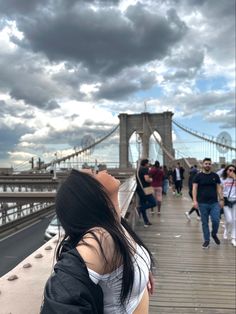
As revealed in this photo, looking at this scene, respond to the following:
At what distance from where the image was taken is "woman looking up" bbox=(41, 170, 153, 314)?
107 centimetres

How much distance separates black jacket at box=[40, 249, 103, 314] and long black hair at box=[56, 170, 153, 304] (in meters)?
0.14

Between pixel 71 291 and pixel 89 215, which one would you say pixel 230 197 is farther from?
pixel 71 291

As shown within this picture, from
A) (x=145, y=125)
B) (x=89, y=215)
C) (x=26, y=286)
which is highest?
(x=145, y=125)

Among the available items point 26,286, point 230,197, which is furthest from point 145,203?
point 26,286

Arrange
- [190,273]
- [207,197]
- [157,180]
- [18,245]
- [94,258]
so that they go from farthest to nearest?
[18,245], [157,180], [207,197], [190,273], [94,258]

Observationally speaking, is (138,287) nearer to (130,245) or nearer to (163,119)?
(130,245)

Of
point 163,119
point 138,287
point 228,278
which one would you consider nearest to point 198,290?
point 228,278

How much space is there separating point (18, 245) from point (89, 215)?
12.3 m

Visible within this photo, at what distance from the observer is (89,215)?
1.31 meters

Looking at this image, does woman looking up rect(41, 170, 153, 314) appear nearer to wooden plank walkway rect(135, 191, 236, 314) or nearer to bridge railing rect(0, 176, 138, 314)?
bridge railing rect(0, 176, 138, 314)

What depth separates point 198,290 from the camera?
506cm

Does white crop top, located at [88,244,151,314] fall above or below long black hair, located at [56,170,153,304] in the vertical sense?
below

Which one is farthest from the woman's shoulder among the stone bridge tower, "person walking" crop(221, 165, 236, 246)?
the stone bridge tower

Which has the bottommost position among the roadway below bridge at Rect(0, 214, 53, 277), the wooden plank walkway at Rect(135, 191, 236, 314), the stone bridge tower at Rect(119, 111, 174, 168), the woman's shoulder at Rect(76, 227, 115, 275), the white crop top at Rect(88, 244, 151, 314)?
the roadway below bridge at Rect(0, 214, 53, 277)
